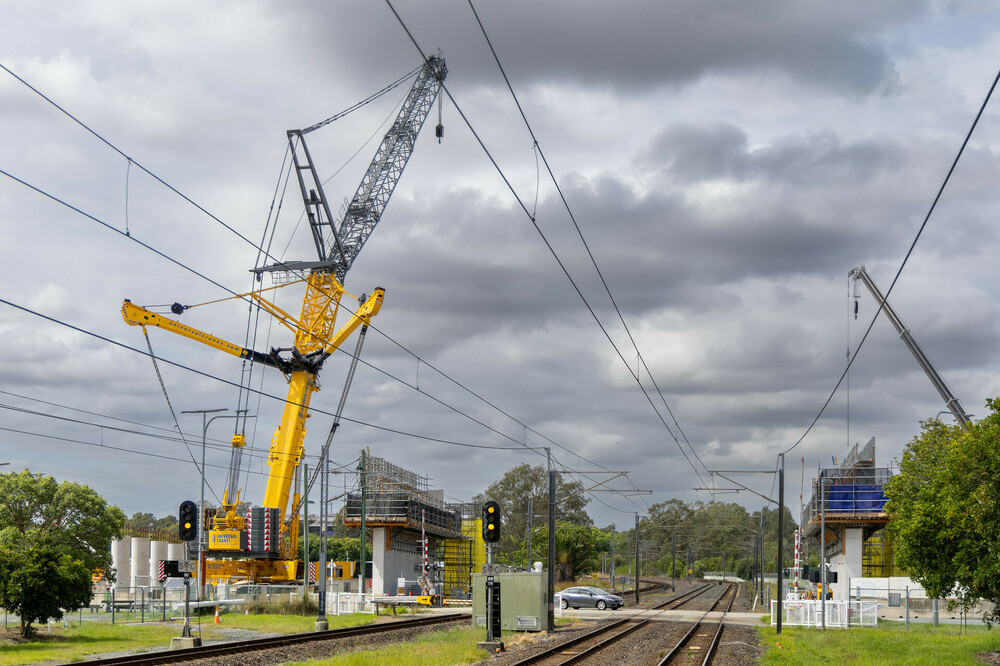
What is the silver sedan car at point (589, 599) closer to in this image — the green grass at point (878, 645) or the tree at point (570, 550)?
the green grass at point (878, 645)

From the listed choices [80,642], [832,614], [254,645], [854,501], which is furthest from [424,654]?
[854,501]

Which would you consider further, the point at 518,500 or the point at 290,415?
the point at 518,500

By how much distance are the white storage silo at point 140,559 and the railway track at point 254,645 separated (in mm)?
64364

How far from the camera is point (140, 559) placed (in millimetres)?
101938

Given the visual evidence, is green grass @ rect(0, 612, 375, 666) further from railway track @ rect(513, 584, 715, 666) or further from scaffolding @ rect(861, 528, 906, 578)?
scaffolding @ rect(861, 528, 906, 578)

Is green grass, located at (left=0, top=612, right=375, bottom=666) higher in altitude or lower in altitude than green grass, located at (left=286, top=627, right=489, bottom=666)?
lower

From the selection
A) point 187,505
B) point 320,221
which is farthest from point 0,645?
point 320,221

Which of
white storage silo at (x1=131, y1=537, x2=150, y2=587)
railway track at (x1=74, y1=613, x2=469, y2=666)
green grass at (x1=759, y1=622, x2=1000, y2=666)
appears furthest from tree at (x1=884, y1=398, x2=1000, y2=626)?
white storage silo at (x1=131, y1=537, x2=150, y2=587)

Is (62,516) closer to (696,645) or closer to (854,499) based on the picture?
(696,645)

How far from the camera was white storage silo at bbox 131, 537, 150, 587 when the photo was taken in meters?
101

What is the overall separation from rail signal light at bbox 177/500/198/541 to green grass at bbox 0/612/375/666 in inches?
166

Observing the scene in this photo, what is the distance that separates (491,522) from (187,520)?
1000 cm

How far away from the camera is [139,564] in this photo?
10162 centimetres

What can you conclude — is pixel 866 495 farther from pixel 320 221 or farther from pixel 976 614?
pixel 320 221
